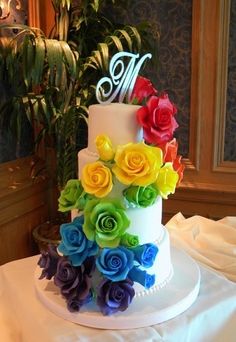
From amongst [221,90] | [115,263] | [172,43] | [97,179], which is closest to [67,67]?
[172,43]

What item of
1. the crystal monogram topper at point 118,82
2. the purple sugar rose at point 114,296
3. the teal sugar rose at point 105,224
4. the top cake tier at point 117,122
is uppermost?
the crystal monogram topper at point 118,82

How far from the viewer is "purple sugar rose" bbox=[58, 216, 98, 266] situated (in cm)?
88

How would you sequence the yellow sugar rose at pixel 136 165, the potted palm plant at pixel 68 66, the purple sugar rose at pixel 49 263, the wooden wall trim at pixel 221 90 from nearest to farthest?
the yellow sugar rose at pixel 136 165 < the purple sugar rose at pixel 49 263 < the potted palm plant at pixel 68 66 < the wooden wall trim at pixel 221 90

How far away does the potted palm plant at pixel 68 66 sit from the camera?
5.83ft

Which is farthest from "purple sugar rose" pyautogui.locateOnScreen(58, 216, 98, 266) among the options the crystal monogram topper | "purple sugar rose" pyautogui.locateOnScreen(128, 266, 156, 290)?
the crystal monogram topper

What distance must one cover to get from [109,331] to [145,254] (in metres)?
0.19

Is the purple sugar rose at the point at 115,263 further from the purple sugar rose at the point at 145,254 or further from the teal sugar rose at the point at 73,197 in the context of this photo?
the teal sugar rose at the point at 73,197

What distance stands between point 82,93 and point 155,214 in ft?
4.08

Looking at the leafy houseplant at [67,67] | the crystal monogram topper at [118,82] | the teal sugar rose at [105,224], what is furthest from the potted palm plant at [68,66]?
the teal sugar rose at [105,224]

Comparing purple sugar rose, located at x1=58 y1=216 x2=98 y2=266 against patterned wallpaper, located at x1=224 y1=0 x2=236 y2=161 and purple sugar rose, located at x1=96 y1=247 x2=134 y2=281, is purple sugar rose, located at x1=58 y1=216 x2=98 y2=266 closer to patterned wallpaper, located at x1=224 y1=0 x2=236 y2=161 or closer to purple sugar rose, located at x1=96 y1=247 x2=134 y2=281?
purple sugar rose, located at x1=96 y1=247 x2=134 y2=281

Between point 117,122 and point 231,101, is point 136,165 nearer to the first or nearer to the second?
point 117,122

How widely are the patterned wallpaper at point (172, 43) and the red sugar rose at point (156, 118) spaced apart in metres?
1.32

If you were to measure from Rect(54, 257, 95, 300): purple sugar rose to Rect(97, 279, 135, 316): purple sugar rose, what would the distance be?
4 cm

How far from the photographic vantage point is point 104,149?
88 cm
